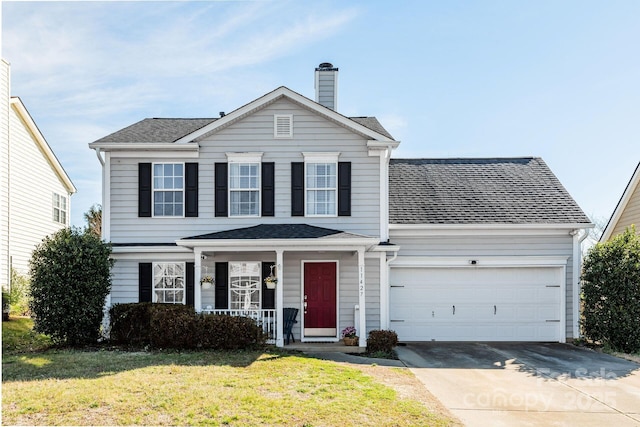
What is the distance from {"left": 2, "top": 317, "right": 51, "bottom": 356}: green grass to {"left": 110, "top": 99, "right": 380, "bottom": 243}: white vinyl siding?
3183 mm

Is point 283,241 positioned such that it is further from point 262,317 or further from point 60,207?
point 60,207

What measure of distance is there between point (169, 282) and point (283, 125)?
535cm

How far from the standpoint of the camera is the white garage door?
1659cm

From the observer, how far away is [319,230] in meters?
15.0

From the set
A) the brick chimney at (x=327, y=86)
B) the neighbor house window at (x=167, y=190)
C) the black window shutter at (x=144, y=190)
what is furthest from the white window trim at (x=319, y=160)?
the black window shutter at (x=144, y=190)

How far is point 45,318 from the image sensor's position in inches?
548

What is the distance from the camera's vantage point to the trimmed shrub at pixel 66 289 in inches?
548

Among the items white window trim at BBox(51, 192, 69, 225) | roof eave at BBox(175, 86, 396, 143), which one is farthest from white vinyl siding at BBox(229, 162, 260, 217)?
white window trim at BBox(51, 192, 69, 225)

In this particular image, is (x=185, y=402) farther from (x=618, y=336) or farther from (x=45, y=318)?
(x=618, y=336)

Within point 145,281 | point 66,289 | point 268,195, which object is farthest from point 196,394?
point 268,195

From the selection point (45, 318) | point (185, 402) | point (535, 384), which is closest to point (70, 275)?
point (45, 318)

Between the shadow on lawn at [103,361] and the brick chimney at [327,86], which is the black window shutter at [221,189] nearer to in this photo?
the brick chimney at [327,86]

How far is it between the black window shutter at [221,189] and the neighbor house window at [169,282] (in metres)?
1.83

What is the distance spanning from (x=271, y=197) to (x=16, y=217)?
10.3m
